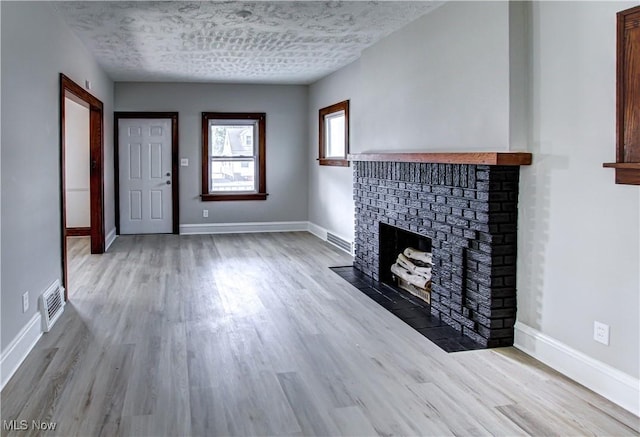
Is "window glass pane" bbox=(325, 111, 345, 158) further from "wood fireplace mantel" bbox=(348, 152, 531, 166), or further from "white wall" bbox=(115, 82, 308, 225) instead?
"wood fireplace mantel" bbox=(348, 152, 531, 166)

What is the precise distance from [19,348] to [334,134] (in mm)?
5713

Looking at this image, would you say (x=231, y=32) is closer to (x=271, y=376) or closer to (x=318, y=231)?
(x=271, y=376)

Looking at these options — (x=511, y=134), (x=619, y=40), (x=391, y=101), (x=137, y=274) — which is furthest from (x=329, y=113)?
(x=619, y=40)

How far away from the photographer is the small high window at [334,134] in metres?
7.45

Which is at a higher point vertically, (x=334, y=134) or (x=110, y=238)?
(x=334, y=134)

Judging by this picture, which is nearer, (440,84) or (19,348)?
(19,348)

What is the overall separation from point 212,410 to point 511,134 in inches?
93.1

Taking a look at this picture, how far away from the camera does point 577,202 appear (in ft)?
10.1

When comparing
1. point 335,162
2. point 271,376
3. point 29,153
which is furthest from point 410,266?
point 29,153

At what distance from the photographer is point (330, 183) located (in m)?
8.22

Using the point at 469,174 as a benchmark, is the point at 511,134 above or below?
above

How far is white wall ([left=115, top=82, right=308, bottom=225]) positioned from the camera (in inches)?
348

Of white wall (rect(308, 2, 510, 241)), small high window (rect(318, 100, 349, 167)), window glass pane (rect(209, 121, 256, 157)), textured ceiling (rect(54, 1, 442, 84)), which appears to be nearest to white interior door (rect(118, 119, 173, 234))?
window glass pane (rect(209, 121, 256, 157))

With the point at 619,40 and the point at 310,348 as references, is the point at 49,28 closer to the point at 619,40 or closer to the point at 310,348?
the point at 310,348
